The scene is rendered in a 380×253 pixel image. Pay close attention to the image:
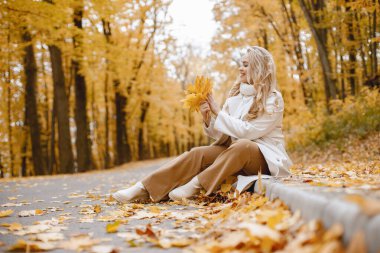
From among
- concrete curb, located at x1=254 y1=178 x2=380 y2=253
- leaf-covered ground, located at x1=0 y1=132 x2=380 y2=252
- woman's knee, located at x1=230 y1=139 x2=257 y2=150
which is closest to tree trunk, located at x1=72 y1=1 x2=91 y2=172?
leaf-covered ground, located at x1=0 y1=132 x2=380 y2=252

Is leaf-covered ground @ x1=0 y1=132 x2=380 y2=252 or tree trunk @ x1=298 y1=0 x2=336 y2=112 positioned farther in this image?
tree trunk @ x1=298 y1=0 x2=336 y2=112

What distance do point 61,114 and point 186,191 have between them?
1153 cm

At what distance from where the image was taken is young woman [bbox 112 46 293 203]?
418 centimetres

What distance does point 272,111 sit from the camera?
425cm

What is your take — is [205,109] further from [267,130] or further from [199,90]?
[267,130]

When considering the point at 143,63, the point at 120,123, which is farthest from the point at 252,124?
the point at 143,63

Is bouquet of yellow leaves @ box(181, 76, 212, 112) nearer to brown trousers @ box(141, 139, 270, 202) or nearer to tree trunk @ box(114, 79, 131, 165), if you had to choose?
brown trousers @ box(141, 139, 270, 202)

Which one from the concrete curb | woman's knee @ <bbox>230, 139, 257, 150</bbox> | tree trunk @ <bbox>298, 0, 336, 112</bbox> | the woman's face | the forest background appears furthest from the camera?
tree trunk @ <bbox>298, 0, 336, 112</bbox>

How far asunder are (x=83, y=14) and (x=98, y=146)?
15.4 metres

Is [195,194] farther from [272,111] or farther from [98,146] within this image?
[98,146]

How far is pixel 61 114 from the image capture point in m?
14.8

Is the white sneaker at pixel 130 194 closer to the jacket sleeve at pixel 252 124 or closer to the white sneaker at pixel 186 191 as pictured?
the white sneaker at pixel 186 191

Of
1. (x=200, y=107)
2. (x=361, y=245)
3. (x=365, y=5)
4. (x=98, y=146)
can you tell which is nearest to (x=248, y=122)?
(x=200, y=107)

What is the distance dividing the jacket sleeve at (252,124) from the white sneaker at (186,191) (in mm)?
655
